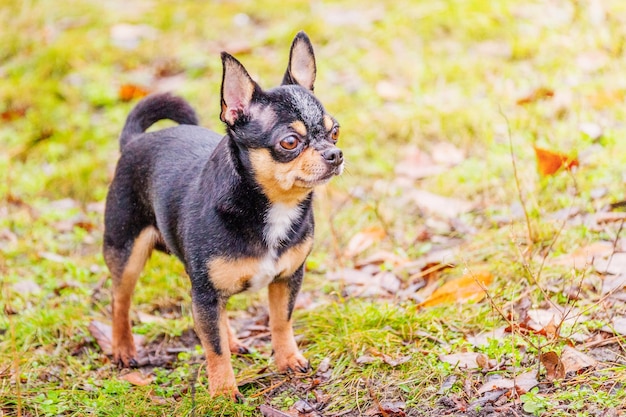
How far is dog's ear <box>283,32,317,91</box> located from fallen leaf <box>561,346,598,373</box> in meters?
1.58

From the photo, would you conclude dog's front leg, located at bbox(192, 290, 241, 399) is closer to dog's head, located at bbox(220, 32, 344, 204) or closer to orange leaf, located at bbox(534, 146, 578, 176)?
dog's head, located at bbox(220, 32, 344, 204)

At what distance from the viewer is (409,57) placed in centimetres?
694

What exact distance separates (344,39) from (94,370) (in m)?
4.38

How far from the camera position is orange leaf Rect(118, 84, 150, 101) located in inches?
276

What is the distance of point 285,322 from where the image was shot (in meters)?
3.68

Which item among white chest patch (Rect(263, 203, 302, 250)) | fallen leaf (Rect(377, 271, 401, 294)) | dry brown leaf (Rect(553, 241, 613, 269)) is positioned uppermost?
white chest patch (Rect(263, 203, 302, 250))

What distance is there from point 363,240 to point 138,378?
5.52 feet

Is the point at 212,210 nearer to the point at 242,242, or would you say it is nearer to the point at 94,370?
the point at 242,242

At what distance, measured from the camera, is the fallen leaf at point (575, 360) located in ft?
10.3

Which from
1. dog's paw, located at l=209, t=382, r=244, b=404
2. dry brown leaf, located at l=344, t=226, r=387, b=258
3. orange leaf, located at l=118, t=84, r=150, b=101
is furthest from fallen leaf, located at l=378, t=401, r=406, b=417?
orange leaf, located at l=118, t=84, r=150, b=101

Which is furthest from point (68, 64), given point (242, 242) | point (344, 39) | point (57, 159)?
point (242, 242)

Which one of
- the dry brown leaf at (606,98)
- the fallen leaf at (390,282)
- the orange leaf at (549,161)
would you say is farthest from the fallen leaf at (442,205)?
the dry brown leaf at (606,98)

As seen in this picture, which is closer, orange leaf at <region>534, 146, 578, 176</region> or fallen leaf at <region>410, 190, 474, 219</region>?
orange leaf at <region>534, 146, 578, 176</region>

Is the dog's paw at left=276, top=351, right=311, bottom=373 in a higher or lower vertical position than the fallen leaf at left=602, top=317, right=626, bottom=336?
lower
